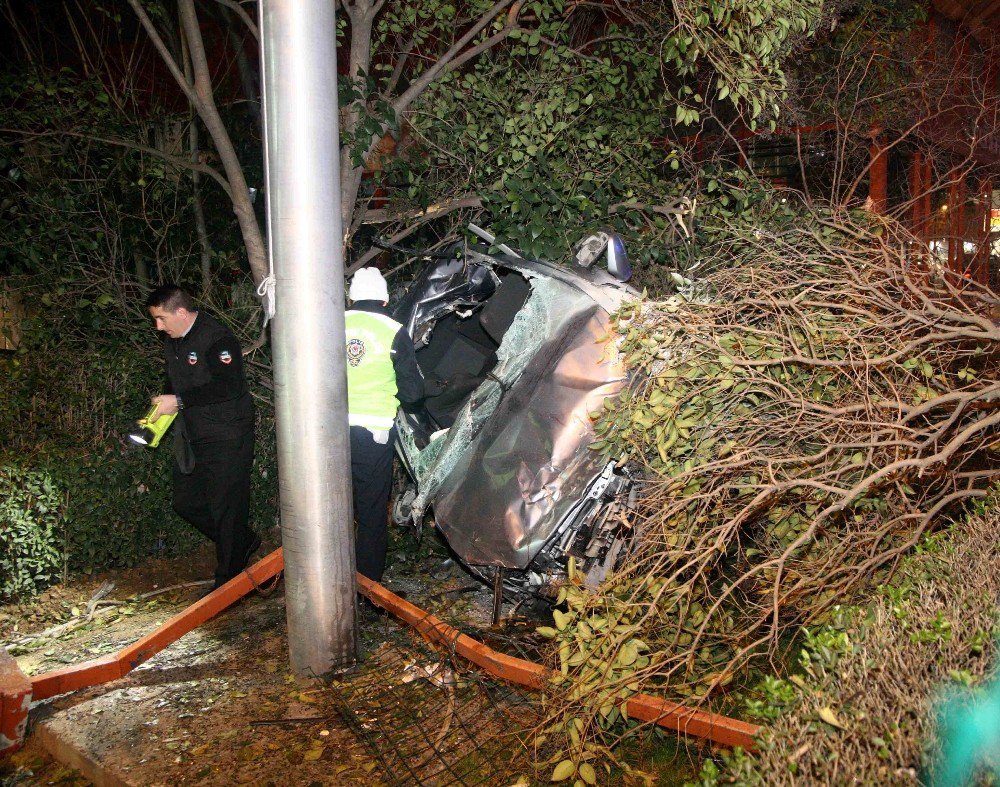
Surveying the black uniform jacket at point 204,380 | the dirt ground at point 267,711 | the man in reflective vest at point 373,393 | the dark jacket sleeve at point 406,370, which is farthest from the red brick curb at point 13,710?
the dark jacket sleeve at point 406,370

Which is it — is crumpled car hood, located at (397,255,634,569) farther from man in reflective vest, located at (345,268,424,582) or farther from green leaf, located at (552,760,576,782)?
green leaf, located at (552,760,576,782)

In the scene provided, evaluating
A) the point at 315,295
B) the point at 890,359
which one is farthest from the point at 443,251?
the point at 890,359

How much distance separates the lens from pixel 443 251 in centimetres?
532

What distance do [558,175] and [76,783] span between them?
167 inches

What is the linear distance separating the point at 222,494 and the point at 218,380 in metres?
0.71

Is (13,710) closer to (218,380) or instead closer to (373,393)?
(218,380)

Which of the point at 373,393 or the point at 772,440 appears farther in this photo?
the point at 373,393

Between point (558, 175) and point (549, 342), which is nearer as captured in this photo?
point (549, 342)

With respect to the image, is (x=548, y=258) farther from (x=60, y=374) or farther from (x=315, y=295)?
(x=60, y=374)

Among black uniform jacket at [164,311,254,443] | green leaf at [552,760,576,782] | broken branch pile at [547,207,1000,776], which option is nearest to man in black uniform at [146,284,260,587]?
black uniform jacket at [164,311,254,443]

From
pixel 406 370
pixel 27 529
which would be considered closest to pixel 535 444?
pixel 406 370

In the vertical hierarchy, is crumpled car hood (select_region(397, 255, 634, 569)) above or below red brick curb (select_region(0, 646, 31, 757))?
above

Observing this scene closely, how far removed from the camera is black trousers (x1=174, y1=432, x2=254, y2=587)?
4953 mm

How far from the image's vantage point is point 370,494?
4863mm
